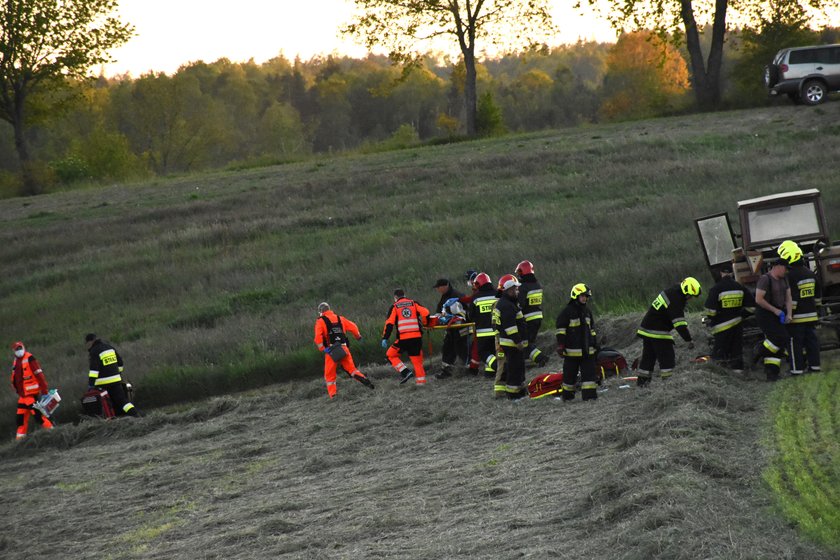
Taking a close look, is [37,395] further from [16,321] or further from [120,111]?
[120,111]

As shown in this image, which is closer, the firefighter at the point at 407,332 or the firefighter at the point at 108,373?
the firefighter at the point at 407,332

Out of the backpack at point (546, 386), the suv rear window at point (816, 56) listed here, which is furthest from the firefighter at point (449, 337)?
the suv rear window at point (816, 56)

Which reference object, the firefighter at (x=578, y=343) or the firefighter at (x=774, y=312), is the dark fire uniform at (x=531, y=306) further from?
the firefighter at (x=774, y=312)

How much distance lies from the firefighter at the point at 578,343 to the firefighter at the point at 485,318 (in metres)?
2.89

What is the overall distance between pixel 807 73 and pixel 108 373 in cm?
3347

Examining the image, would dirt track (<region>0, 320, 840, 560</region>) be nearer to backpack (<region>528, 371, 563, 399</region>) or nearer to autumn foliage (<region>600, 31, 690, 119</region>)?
backpack (<region>528, 371, 563, 399</region>)

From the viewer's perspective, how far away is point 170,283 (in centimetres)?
3120

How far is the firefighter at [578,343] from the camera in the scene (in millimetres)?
14953

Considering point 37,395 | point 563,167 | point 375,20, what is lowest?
point 37,395

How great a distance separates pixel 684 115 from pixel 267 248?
2610 centimetres


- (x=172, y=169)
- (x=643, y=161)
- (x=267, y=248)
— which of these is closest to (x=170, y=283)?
(x=267, y=248)

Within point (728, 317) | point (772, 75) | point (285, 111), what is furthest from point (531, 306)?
point (285, 111)

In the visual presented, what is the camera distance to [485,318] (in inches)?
711

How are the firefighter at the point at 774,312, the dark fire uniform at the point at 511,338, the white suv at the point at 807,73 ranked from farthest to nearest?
1. the white suv at the point at 807,73
2. the dark fire uniform at the point at 511,338
3. the firefighter at the point at 774,312
